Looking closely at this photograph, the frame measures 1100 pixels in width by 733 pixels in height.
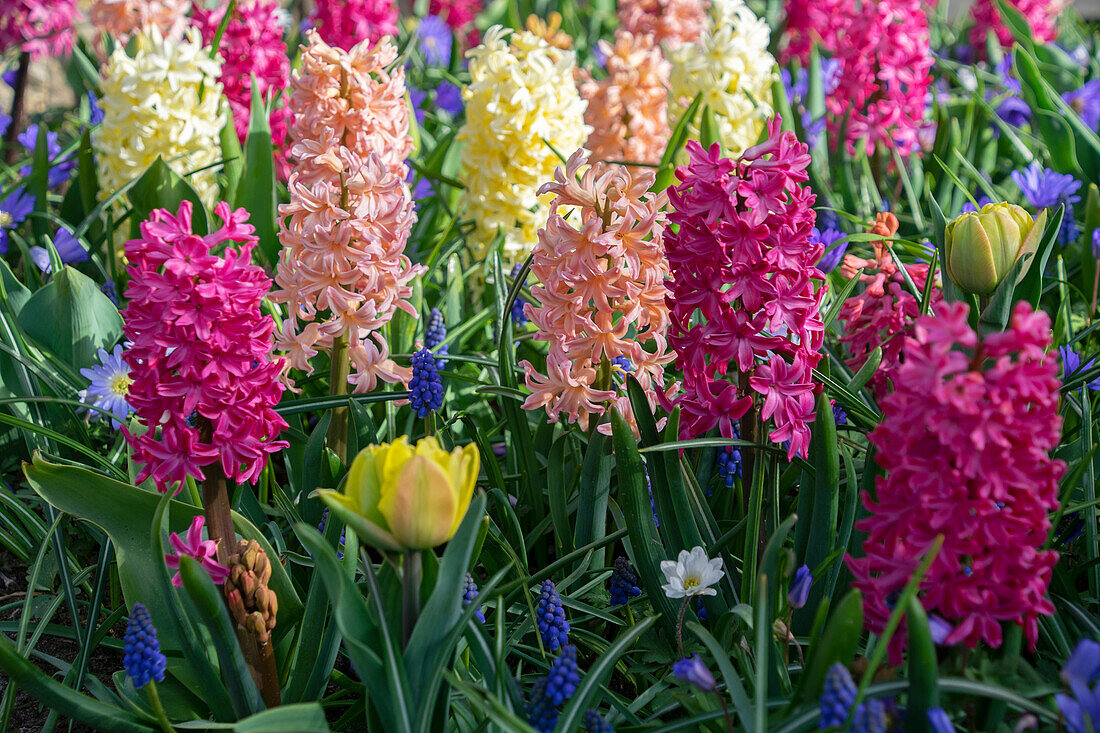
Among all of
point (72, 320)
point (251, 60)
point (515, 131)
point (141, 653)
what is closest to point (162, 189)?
point (72, 320)

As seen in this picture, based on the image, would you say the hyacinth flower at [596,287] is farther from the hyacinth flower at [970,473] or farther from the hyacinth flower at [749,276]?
the hyacinth flower at [970,473]

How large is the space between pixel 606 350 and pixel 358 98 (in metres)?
0.89

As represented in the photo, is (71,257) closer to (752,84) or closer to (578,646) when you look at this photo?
(578,646)

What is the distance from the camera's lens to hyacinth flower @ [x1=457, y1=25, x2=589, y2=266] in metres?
2.52

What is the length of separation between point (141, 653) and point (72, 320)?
1.34 m

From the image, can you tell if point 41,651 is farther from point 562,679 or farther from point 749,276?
point 749,276

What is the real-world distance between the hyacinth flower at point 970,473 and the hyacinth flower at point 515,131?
1566 mm

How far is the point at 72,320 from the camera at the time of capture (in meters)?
2.31

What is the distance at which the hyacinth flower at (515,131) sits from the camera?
8.27ft

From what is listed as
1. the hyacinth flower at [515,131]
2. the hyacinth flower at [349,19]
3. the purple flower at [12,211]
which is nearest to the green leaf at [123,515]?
the hyacinth flower at [515,131]

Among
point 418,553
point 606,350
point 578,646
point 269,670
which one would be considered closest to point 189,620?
point 269,670

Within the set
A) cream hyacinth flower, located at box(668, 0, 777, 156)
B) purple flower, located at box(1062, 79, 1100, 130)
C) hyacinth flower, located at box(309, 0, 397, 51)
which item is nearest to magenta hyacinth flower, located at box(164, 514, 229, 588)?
cream hyacinth flower, located at box(668, 0, 777, 156)

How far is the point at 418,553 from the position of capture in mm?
1209

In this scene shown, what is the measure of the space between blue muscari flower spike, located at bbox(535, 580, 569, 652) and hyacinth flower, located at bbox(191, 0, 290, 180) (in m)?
2.09
